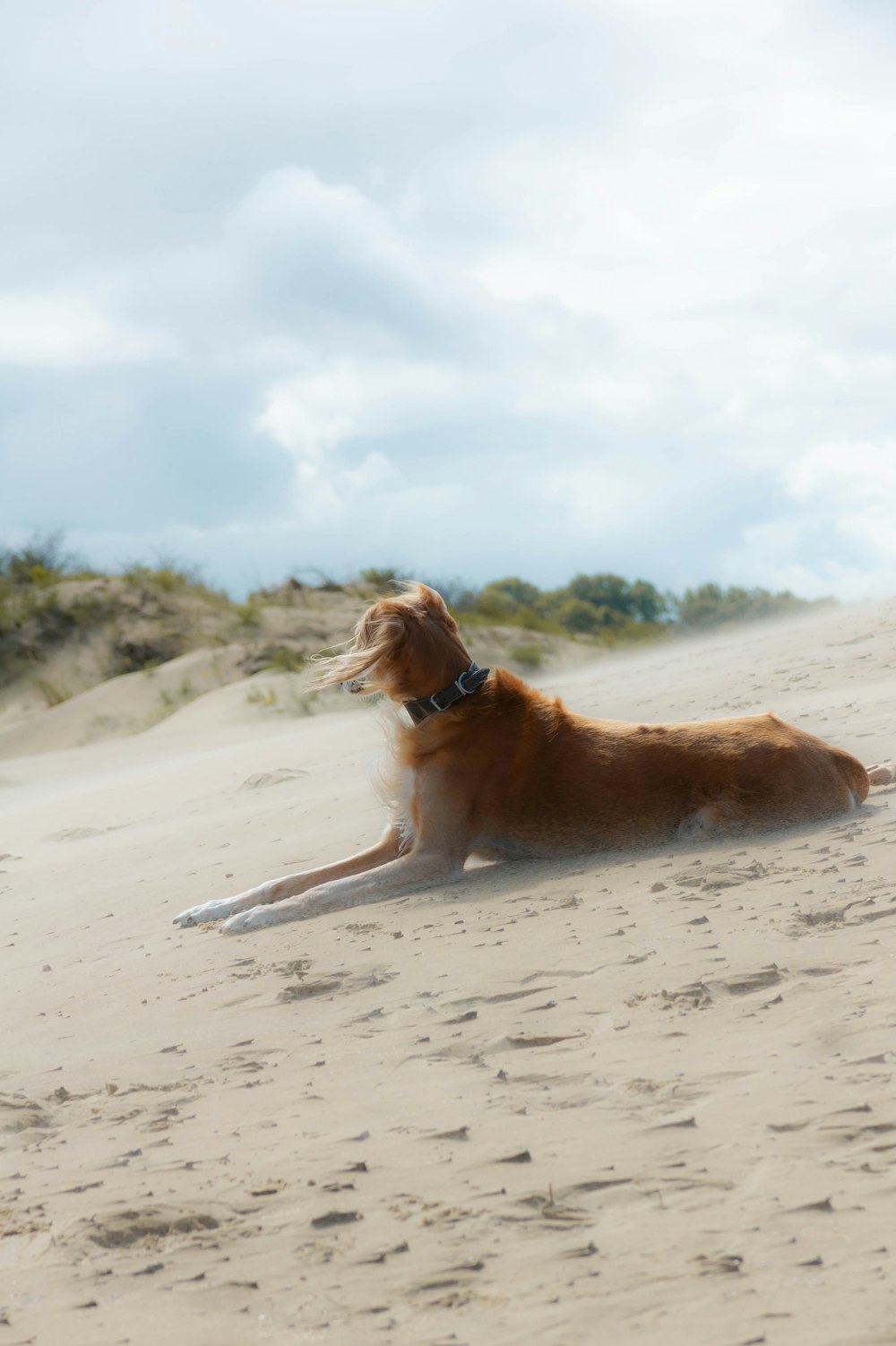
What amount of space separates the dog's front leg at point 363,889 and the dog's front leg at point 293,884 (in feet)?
0.31

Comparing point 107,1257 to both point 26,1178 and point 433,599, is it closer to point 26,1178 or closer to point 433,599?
point 26,1178

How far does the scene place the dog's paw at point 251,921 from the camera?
5.76 m

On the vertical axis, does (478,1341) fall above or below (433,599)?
below

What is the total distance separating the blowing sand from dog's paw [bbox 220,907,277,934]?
14 centimetres

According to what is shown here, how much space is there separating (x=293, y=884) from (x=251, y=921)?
0.41 metres

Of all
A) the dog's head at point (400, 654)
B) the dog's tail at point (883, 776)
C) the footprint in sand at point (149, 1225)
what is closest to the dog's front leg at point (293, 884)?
the dog's head at point (400, 654)

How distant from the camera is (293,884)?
6129 millimetres

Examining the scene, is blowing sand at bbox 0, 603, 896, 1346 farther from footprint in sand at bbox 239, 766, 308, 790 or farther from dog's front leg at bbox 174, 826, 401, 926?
footprint in sand at bbox 239, 766, 308, 790

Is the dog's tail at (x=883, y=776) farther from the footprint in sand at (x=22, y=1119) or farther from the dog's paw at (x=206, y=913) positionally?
the footprint in sand at (x=22, y=1119)

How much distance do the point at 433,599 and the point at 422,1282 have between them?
4100 millimetres

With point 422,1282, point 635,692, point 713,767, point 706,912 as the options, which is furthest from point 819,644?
point 422,1282

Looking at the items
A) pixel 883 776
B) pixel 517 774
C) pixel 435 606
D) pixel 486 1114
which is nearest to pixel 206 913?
pixel 517 774

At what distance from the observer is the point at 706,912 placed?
15.5ft

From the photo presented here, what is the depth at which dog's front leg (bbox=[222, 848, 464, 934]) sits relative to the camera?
5797 millimetres
